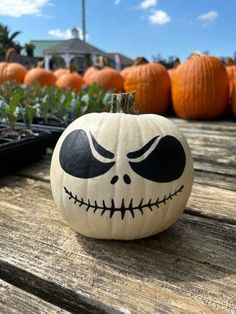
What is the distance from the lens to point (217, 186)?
1.25 metres

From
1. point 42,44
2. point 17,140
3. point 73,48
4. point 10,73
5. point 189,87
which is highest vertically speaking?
point 42,44

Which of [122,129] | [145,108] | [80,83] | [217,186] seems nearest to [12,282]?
[122,129]

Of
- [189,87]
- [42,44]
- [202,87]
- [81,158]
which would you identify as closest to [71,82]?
[189,87]

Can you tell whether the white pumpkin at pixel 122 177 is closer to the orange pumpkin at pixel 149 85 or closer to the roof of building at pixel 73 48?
the orange pumpkin at pixel 149 85

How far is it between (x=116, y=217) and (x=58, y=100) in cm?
148

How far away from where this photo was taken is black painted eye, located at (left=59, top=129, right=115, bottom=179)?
0.80m

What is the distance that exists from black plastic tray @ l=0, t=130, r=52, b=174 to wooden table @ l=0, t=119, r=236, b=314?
12.5 inches

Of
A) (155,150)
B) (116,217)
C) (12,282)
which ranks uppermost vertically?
(155,150)

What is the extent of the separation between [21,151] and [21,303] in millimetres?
963

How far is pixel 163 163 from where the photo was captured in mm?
808

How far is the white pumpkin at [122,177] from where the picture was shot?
79cm

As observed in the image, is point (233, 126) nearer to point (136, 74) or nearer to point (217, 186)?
point (136, 74)

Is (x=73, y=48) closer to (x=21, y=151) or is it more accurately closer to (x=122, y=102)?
(x=21, y=151)

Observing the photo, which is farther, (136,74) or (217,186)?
(136,74)
